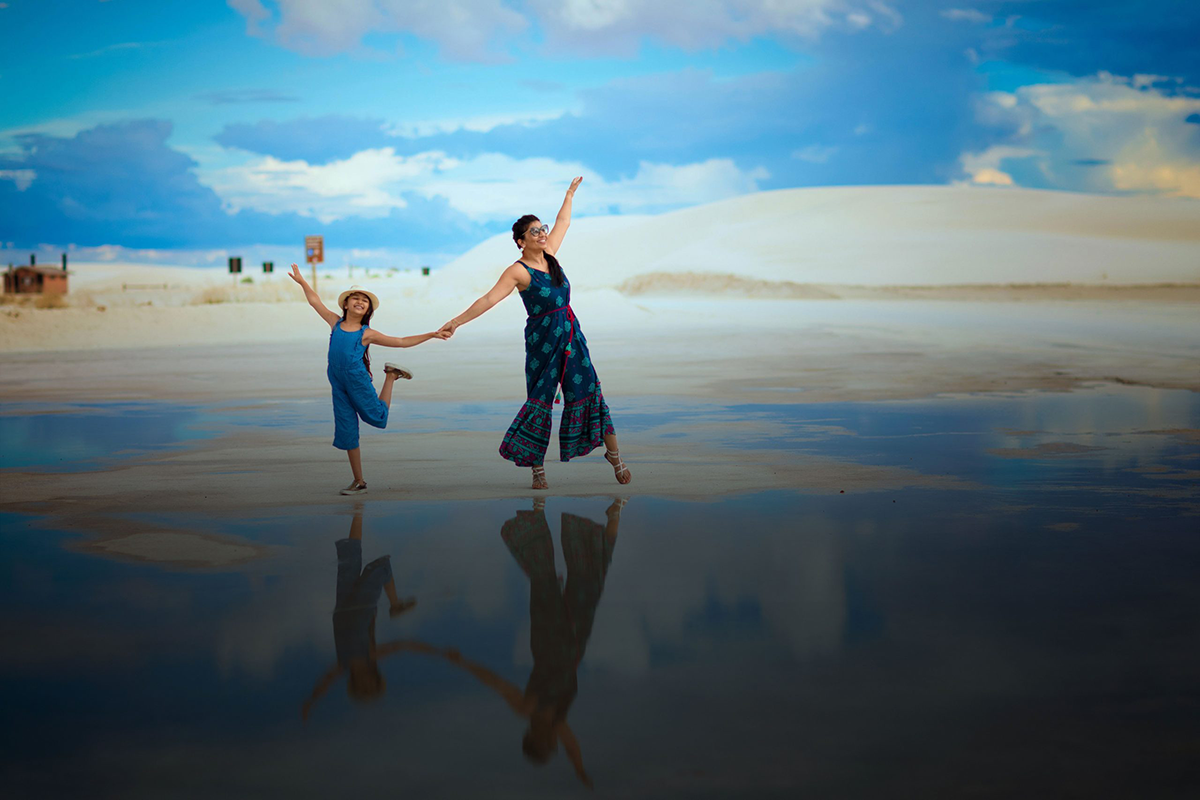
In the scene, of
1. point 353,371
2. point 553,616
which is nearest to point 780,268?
point 353,371

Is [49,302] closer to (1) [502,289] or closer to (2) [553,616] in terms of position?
(1) [502,289]

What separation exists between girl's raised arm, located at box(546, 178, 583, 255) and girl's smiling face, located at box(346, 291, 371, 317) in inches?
55.9

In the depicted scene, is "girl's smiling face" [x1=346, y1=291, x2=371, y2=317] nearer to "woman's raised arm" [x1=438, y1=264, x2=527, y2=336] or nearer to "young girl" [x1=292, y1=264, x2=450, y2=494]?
"young girl" [x1=292, y1=264, x2=450, y2=494]

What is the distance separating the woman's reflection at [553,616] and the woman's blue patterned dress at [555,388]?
627mm

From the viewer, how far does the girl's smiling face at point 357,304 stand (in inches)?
324

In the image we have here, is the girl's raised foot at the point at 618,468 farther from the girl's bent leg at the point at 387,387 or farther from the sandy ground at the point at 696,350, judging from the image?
the girl's bent leg at the point at 387,387

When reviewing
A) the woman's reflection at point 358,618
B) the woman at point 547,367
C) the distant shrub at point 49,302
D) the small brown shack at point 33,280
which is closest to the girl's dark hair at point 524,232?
the woman at point 547,367

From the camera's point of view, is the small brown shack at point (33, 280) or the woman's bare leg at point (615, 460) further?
the small brown shack at point (33, 280)

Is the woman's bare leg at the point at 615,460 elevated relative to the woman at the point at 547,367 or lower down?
lower down

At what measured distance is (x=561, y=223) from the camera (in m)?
8.78

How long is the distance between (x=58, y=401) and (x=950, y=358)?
16.0m

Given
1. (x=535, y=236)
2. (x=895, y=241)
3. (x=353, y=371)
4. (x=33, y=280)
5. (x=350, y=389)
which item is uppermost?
(x=895, y=241)

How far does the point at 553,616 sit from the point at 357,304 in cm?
399

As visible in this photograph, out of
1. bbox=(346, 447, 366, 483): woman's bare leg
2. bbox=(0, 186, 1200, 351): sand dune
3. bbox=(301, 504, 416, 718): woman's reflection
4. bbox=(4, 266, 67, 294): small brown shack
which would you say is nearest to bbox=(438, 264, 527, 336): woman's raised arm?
bbox=(346, 447, 366, 483): woman's bare leg
